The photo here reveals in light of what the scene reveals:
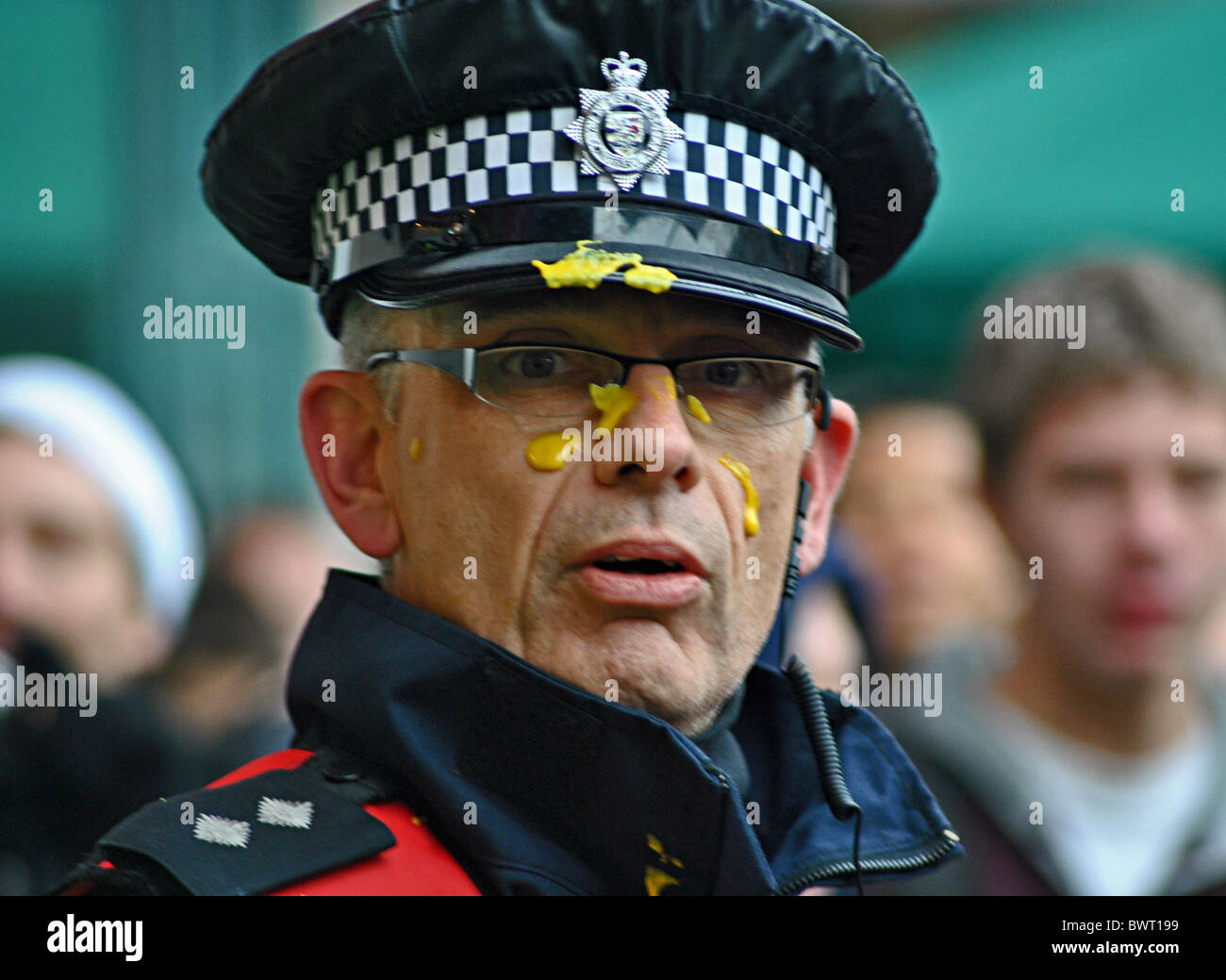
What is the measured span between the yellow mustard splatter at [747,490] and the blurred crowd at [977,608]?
4.29 feet

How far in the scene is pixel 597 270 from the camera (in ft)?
6.88

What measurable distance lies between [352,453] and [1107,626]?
2.08 m

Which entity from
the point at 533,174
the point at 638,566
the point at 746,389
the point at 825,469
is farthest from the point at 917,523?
the point at 533,174

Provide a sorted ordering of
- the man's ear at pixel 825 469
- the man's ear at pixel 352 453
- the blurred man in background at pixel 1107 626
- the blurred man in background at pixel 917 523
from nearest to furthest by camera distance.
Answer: the man's ear at pixel 352 453, the man's ear at pixel 825 469, the blurred man in background at pixel 1107 626, the blurred man in background at pixel 917 523

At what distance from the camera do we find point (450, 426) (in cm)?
221

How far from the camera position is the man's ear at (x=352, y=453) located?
2.34 meters

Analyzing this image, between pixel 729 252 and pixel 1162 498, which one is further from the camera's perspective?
pixel 1162 498

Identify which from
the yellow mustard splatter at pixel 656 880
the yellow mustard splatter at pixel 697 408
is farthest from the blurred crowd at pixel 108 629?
the yellow mustard splatter at pixel 697 408

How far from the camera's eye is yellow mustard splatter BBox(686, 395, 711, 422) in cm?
223

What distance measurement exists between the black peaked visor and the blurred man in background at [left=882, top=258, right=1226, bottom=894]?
1.57 metres

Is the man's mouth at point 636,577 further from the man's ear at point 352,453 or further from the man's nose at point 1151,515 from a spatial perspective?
the man's nose at point 1151,515
